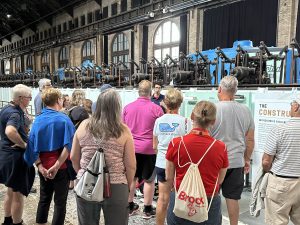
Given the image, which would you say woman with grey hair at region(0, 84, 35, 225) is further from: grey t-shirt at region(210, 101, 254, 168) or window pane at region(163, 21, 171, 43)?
window pane at region(163, 21, 171, 43)

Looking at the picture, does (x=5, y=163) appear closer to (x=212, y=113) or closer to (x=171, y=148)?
(x=171, y=148)

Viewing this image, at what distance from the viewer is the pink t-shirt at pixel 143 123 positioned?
9.89 feet

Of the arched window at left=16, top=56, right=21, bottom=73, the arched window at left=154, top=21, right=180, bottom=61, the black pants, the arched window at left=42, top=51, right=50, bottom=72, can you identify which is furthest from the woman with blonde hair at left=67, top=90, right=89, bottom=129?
the arched window at left=16, top=56, right=21, bottom=73

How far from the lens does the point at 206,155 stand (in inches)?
66.4

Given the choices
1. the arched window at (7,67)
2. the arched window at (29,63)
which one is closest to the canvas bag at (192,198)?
the arched window at (29,63)

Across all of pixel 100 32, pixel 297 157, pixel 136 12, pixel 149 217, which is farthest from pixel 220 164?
pixel 100 32

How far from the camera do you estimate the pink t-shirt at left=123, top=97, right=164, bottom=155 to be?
9.89 ft

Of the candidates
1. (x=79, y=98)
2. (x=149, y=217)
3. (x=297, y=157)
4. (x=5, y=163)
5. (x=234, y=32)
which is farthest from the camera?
(x=234, y=32)

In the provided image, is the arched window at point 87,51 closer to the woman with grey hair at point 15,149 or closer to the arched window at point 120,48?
the arched window at point 120,48

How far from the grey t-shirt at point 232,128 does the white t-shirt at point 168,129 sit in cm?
26

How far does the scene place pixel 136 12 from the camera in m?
15.4

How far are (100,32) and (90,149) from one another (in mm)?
17826

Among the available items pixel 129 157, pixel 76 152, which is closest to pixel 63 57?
pixel 76 152

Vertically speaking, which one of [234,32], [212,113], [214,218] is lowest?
[214,218]
